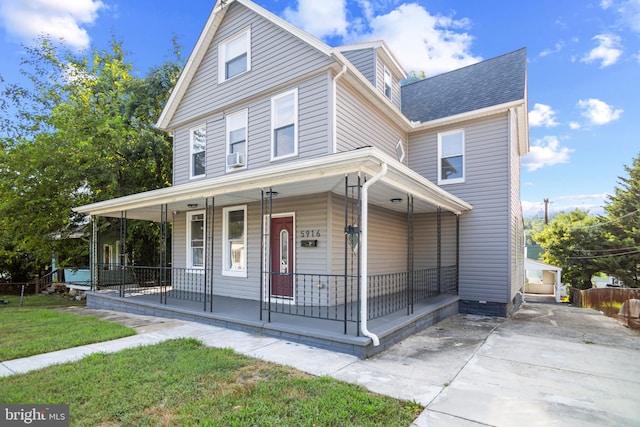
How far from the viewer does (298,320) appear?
241 inches

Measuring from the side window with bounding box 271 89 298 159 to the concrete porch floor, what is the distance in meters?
3.68

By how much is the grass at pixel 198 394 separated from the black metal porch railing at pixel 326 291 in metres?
1.59

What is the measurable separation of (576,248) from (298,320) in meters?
24.8

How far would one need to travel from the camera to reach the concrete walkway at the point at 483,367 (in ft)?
10.8

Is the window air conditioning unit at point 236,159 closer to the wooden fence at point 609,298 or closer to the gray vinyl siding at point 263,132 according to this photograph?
the gray vinyl siding at point 263,132

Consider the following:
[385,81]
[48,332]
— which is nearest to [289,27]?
[385,81]

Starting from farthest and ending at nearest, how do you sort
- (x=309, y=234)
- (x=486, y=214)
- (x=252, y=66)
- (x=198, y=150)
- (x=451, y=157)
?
(x=198, y=150) < (x=451, y=157) < (x=486, y=214) < (x=252, y=66) < (x=309, y=234)

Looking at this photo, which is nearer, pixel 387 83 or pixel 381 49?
pixel 381 49

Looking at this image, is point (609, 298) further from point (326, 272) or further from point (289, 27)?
point (289, 27)

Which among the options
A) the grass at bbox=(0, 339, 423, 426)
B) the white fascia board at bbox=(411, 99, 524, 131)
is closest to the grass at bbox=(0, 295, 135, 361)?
the grass at bbox=(0, 339, 423, 426)

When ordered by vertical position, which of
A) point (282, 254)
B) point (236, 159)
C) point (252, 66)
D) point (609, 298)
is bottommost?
point (609, 298)

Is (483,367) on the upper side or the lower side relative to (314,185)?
lower

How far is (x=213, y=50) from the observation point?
959 centimetres

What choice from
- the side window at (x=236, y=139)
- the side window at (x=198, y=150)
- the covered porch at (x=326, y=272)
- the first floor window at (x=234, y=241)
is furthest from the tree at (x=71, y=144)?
the first floor window at (x=234, y=241)
